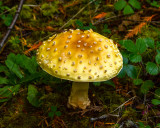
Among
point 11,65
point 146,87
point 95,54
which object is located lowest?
point 146,87

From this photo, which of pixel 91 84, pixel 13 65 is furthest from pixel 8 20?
pixel 91 84

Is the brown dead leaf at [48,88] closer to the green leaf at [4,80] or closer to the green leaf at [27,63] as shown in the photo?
the green leaf at [27,63]

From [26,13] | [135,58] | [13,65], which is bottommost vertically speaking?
[13,65]

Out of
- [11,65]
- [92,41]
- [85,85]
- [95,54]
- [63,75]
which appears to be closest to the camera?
[63,75]

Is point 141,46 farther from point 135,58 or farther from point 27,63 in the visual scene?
point 27,63

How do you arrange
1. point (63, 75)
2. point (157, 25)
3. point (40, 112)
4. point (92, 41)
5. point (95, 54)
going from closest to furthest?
point (63, 75) → point (95, 54) → point (92, 41) → point (40, 112) → point (157, 25)

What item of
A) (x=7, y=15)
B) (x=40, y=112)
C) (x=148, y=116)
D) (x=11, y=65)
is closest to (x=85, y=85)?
(x=40, y=112)

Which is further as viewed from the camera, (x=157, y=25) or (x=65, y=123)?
(x=157, y=25)

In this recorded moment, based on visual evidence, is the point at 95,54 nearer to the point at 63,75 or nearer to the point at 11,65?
the point at 63,75
